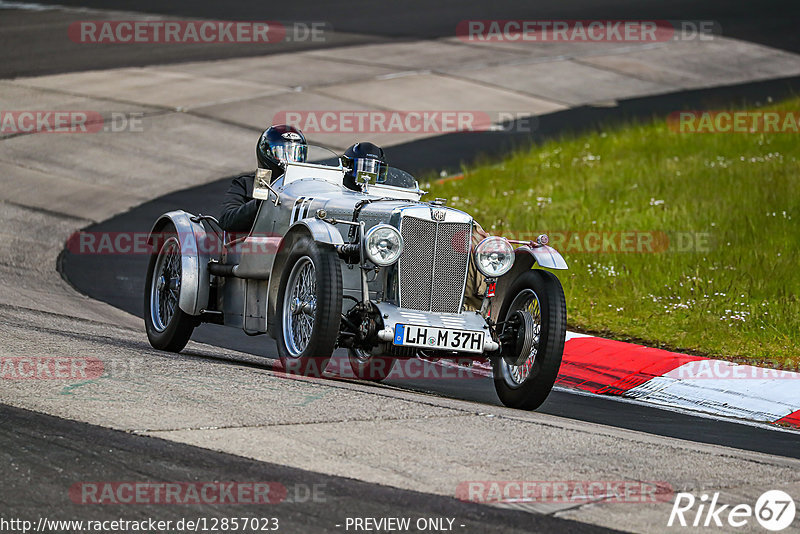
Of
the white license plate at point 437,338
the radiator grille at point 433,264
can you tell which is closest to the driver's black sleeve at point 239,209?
the radiator grille at point 433,264

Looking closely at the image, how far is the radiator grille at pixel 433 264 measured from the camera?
7.72 m

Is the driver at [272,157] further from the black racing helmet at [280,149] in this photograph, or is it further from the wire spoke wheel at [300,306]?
the wire spoke wheel at [300,306]

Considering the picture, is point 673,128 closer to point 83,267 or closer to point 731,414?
point 83,267

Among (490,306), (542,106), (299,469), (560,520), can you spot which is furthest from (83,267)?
(542,106)

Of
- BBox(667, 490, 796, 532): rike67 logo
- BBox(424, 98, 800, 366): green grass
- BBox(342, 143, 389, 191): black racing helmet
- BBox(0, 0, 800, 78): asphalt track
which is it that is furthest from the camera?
BBox(0, 0, 800, 78): asphalt track

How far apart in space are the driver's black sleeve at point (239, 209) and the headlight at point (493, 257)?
6.55 ft

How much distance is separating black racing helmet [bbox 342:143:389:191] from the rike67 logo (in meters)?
3.99

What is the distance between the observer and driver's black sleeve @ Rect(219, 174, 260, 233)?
8987 mm

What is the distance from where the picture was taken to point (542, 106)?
22.0 m

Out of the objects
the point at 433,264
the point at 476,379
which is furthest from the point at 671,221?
the point at 433,264

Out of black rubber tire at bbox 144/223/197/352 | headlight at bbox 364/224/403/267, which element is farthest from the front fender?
headlight at bbox 364/224/403/267

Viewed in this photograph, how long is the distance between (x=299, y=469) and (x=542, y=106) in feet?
56.7

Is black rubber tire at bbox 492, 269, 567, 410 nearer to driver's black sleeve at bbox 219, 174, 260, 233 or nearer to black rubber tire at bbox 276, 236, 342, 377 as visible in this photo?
black rubber tire at bbox 276, 236, 342, 377

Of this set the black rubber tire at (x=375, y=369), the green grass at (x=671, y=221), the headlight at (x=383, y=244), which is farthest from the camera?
the green grass at (x=671, y=221)
